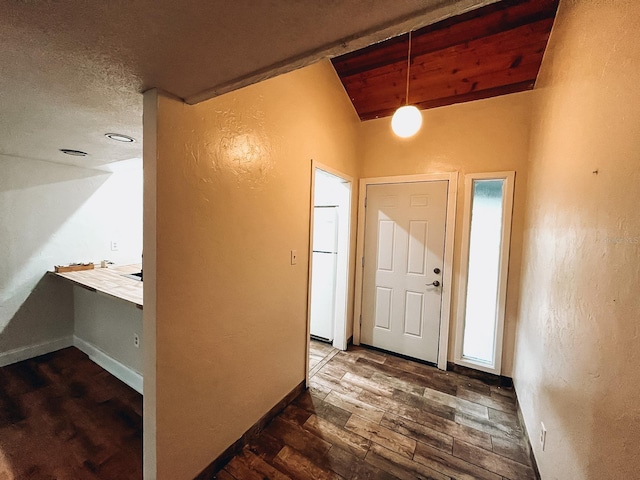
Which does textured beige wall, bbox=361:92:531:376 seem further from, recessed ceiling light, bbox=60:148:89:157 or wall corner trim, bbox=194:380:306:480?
recessed ceiling light, bbox=60:148:89:157

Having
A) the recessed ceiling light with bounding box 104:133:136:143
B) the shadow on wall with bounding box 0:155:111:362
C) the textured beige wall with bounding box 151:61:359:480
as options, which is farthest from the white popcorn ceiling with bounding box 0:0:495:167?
the shadow on wall with bounding box 0:155:111:362

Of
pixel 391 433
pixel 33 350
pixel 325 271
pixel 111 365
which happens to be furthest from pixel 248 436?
pixel 33 350

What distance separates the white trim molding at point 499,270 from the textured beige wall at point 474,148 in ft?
0.13

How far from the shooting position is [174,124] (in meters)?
1.25

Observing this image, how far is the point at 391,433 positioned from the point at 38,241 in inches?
152

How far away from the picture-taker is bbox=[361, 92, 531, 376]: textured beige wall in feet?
7.89

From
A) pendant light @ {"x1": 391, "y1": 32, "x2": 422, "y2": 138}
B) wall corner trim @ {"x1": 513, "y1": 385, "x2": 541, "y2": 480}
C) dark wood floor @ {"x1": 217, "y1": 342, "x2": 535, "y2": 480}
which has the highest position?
pendant light @ {"x1": 391, "y1": 32, "x2": 422, "y2": 138}

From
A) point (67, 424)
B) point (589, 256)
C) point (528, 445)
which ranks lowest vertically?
point (67, 424)

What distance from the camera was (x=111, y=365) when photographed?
100 inches

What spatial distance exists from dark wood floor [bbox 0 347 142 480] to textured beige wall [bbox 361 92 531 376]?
114 inches

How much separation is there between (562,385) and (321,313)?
92.1 inches

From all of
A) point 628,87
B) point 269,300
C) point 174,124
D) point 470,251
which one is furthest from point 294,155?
point 470,251

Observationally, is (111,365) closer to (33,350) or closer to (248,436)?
(33,350)

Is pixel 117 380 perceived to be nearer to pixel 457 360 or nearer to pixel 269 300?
pixel 269 300
